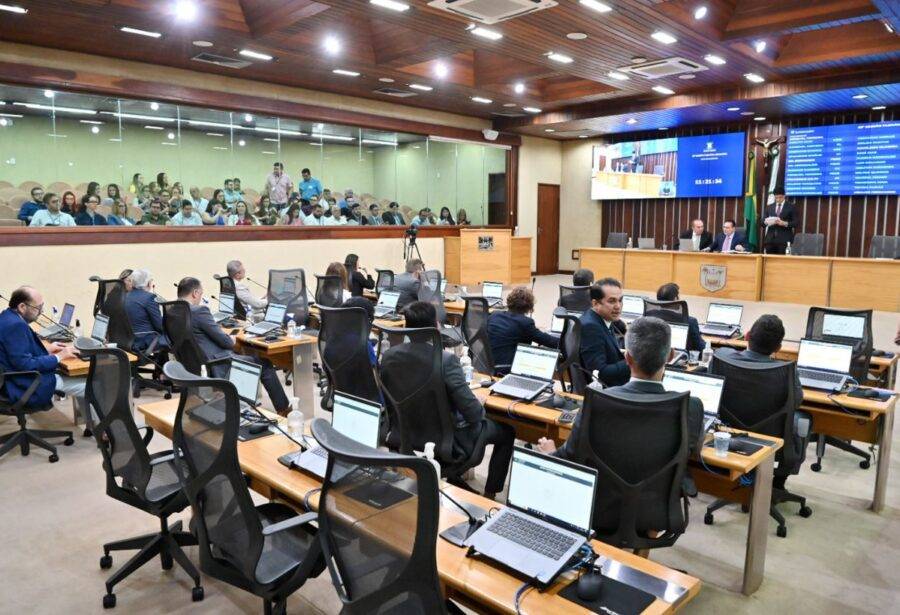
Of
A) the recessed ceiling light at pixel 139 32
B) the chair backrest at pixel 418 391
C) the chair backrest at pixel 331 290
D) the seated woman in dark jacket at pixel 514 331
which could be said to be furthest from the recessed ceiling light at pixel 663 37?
the recessed ceiling light at pixel 139 32

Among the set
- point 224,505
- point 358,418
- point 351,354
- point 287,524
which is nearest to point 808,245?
point 351,354

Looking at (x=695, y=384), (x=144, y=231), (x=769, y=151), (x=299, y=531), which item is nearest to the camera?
(x=299, y=531)

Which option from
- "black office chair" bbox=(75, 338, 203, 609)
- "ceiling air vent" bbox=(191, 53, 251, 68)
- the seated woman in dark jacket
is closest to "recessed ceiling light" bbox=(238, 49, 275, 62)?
"ceiling air vent" bbox=(191, 53, 251, 68)

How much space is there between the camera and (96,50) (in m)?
8.72

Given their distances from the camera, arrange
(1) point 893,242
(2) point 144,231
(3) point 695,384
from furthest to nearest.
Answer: (1) point 893,242
(2) point 144,231
(3) point 695,384

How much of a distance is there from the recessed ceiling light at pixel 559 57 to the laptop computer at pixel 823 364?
550 centimetres

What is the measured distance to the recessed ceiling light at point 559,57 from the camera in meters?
8.45

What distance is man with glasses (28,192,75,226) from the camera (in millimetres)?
8625

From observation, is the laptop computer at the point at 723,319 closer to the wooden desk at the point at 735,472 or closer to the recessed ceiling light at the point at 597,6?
the wooden desk at the point at 735,472

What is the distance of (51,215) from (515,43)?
6.66 m

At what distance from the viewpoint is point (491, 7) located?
20.5ft

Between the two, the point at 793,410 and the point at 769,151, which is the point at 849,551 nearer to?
the point at 793,410

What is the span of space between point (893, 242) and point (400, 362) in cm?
1080

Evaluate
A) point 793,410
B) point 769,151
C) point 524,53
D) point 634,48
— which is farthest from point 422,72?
point 793,410
